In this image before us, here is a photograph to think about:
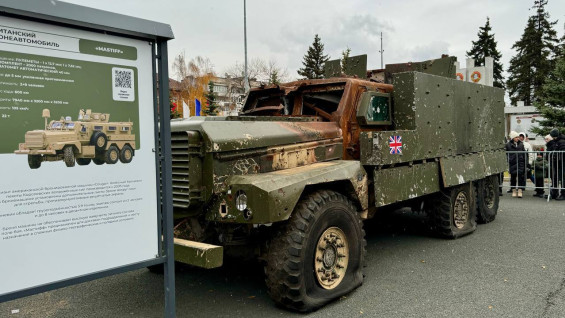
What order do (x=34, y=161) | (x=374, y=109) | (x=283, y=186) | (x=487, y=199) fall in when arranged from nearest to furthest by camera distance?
(x=34, y=161), (x=283, y=186), (x=374, y=109), (x=487, y=199)

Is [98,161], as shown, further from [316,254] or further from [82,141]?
[316,254]

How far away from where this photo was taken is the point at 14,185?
2592 millimetres

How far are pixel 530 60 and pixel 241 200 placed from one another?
51284mm

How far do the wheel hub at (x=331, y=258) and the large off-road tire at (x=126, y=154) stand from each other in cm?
216

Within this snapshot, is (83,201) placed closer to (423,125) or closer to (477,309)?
(477,309)

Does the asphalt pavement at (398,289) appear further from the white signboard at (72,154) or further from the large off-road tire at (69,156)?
the large off-road tire at (69,156)

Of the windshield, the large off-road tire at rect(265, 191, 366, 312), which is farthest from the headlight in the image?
the windshield

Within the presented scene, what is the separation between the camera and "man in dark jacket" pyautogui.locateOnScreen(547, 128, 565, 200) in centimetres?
1148

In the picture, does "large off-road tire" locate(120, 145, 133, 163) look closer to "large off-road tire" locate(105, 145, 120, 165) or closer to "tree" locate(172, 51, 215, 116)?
"large off-road tire" locate(105, 145, 120, 165)

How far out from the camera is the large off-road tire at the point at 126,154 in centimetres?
306

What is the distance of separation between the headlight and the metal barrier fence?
9.33m

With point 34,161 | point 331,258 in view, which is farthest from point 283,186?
point 34,161

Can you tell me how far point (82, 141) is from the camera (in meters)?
2.88

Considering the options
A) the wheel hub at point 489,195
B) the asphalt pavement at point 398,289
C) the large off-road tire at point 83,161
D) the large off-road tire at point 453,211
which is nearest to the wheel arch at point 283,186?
the asphalt pavement at point 398,289
